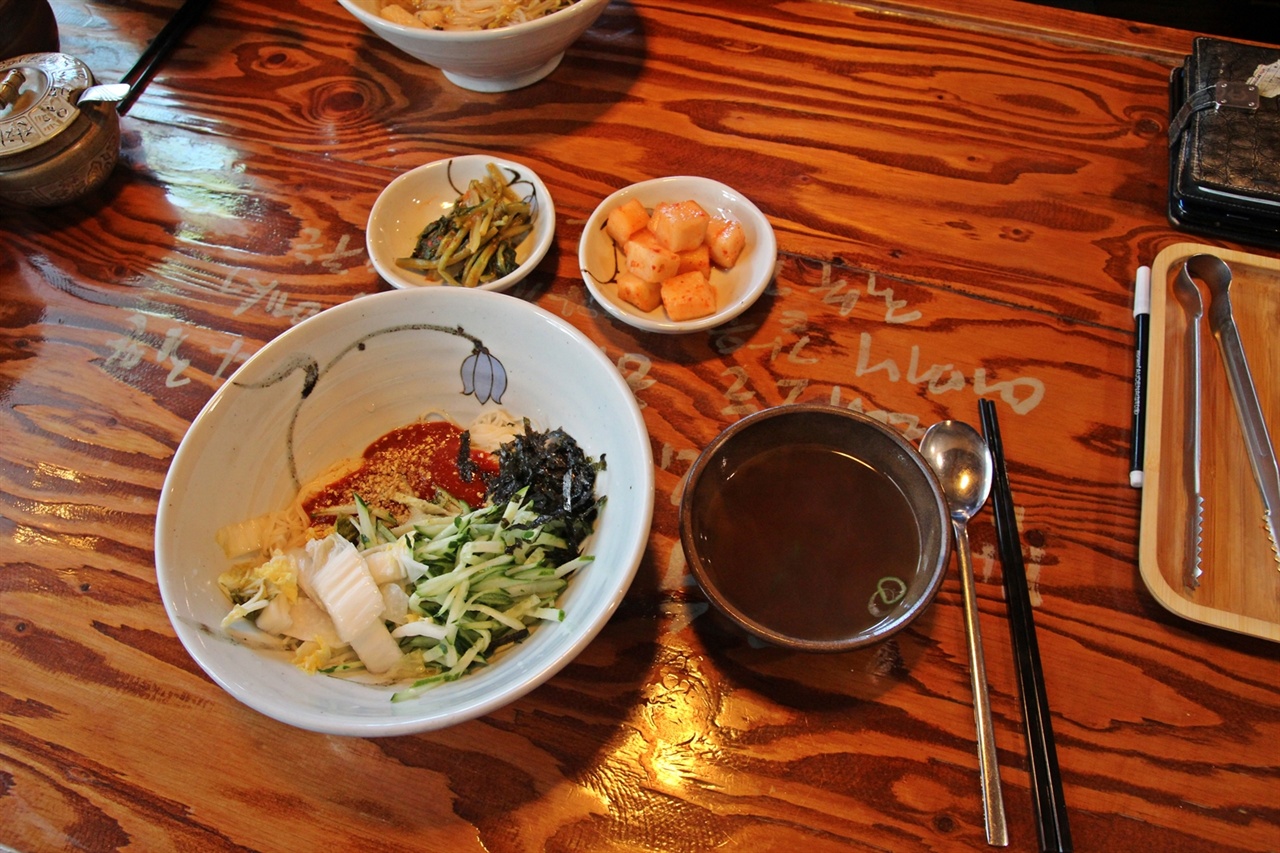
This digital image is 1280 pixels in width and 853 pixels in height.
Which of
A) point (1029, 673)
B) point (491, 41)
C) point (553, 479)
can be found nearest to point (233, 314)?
point (491, 41)

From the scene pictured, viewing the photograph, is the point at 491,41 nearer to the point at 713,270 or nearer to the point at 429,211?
the point at 429,211

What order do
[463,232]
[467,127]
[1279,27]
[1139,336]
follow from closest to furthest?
[1139,336] < [463,232] < [467,127] < [1279,27]

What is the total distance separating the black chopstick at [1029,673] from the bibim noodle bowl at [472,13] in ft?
5.19

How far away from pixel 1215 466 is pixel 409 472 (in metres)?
1.53

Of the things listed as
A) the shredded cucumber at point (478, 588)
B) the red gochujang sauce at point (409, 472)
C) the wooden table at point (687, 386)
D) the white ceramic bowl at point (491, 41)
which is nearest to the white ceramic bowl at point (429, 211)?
the wooden table at point (687, 386)

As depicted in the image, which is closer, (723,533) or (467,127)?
(723,533)

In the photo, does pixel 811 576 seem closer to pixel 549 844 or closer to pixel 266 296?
pixel 549 844

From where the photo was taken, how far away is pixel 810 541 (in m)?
1.26

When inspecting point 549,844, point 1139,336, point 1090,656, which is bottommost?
point 549,844

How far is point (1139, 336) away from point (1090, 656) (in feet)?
2.28

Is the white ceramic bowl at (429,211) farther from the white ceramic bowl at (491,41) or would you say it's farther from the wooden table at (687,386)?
the white ceramic bowl at (491,41)

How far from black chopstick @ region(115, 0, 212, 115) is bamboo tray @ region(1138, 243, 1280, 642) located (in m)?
2.73

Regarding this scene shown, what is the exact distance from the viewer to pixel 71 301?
1.87 m

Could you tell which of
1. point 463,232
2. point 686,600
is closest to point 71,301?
point 463,232
